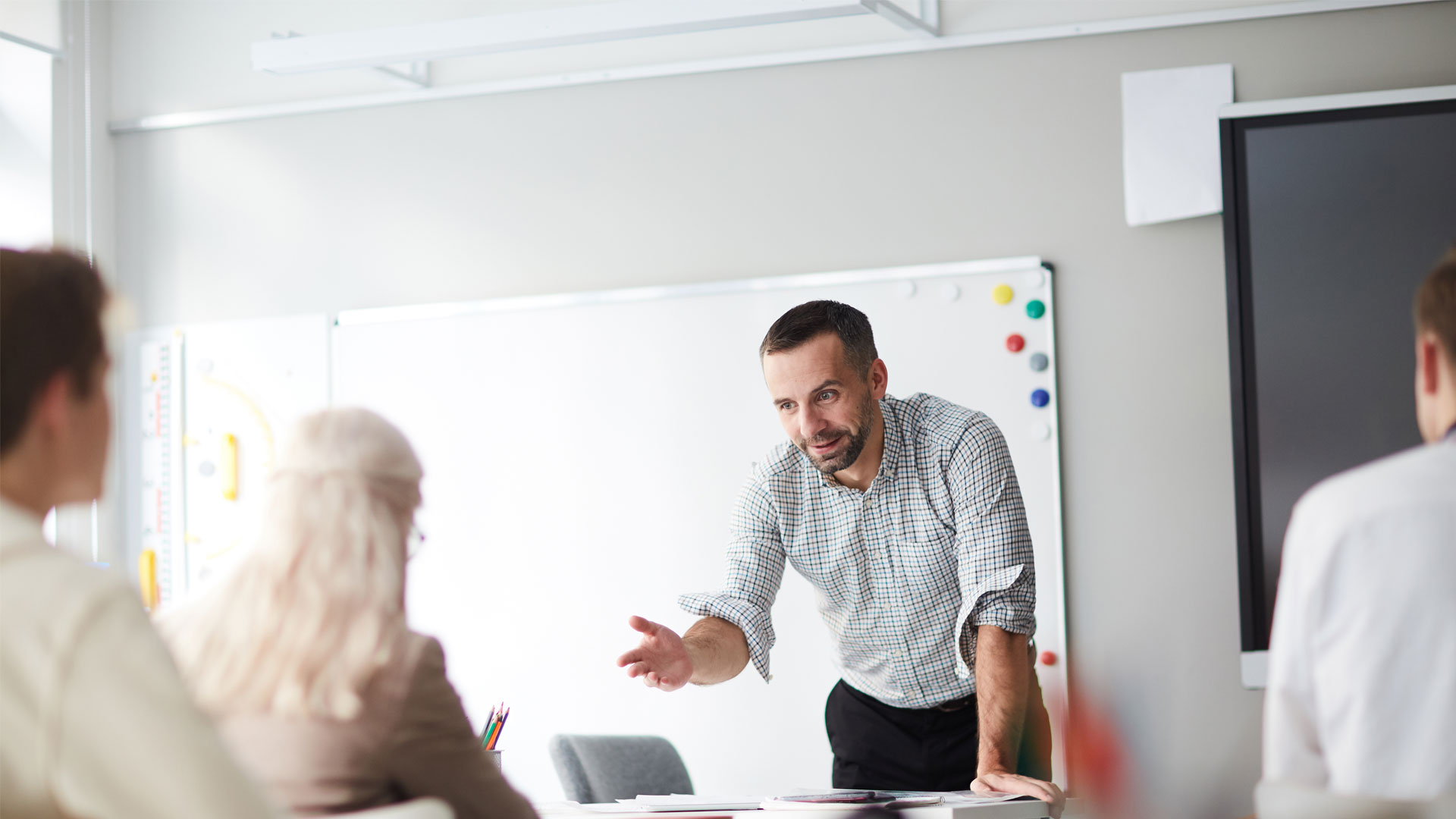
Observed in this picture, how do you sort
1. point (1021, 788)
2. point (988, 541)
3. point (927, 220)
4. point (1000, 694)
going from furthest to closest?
1. point (927, 220)
2. point (988, 541)
3. point (1000, 694)
4. point (1021, 788)

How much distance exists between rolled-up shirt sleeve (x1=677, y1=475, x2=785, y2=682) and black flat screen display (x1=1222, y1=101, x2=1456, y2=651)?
1099 millimetres

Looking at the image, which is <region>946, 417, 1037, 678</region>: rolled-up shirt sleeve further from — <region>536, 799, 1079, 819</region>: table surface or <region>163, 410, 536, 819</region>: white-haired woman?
<region>163, 410, 536, 819</region>: white-haired woman

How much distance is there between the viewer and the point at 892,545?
2.47 m

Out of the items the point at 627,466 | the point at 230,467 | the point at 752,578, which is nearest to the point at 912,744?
the point at 752,578

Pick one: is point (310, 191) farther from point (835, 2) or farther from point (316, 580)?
point (316, 580)

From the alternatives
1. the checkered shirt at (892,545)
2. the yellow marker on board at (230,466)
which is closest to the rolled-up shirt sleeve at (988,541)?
the checkered shirt at (892,545)

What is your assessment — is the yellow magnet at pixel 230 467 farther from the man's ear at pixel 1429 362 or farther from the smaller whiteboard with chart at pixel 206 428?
the man's ear at pixel 1429 362

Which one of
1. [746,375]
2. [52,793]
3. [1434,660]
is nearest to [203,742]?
[52,793]

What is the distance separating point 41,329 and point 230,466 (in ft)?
9.16

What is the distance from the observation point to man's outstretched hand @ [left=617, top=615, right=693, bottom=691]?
7.06ft

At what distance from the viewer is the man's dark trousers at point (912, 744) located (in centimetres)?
245

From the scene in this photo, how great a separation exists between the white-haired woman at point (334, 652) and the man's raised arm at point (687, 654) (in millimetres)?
719

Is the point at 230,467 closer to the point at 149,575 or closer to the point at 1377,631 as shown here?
the point at 149,575

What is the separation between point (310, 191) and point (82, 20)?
34.9 inches
